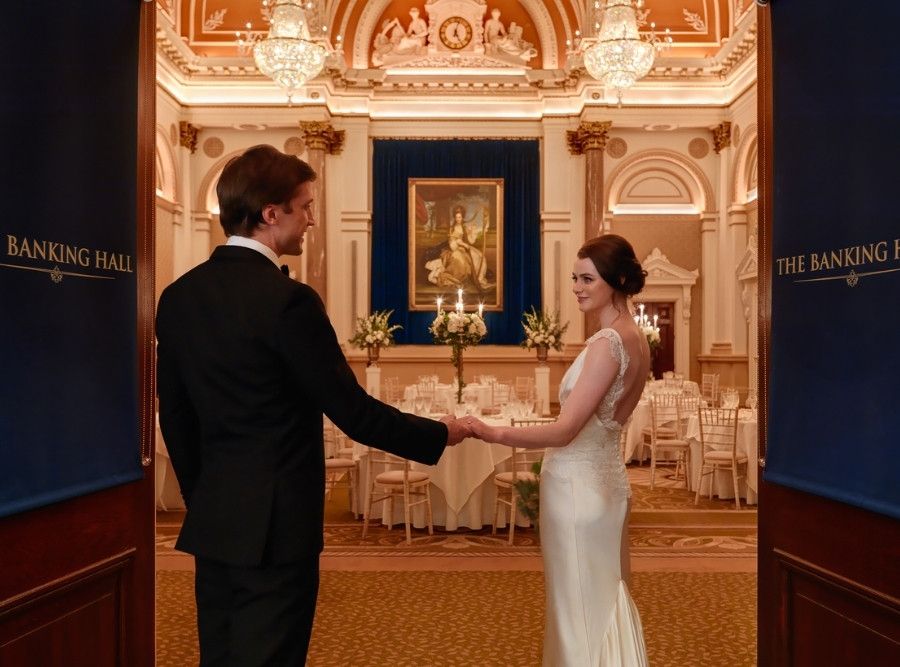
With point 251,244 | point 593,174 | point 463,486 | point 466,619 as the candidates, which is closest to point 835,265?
point 251,244

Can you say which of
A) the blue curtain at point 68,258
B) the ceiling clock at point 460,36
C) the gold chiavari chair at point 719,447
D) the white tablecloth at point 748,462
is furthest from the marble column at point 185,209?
the blue curtain at point 68,258

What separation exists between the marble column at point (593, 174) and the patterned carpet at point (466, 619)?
9568 millimetres

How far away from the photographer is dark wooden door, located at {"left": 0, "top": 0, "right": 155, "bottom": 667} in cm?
202

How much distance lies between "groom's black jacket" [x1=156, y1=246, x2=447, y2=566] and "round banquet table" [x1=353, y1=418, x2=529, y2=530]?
4054 millimetres

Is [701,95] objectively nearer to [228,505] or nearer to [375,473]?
[375,473]

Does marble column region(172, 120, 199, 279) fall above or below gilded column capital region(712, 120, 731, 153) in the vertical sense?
below

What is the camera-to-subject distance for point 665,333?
14.7 m

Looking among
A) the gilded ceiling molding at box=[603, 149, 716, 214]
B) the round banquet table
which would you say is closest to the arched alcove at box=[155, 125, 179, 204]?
the gilded ceiling molding at box=[603, 149, 716, 214]

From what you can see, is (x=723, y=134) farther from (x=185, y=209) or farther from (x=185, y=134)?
(x=185, y=209)

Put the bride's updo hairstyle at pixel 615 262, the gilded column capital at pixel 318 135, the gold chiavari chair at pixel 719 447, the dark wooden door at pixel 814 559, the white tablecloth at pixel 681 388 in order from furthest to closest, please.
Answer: the gilded column capital at pixel 318 135, the white tablecloth at pixel 681 388, the gold chiavari chair at pixel 719 447, the bride's updo hairstyle at pixel 615 262, the dark wooden door at pixel 814 559

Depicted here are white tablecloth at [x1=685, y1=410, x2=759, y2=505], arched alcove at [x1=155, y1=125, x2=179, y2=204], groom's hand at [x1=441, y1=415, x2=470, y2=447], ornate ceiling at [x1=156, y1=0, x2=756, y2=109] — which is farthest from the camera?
ornate ceiling at [x1=156, y1=0, x2=756, y2=109]

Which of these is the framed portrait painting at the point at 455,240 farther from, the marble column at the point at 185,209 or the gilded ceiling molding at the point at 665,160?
the marble column at the point at 185,209

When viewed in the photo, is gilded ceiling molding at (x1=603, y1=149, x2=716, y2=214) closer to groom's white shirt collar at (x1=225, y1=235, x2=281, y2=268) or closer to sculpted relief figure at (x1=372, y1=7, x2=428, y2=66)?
sculpted relief figure at (x1=372, y1=7, x2=428, y2=66)

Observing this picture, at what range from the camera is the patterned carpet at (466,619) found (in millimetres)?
3594
